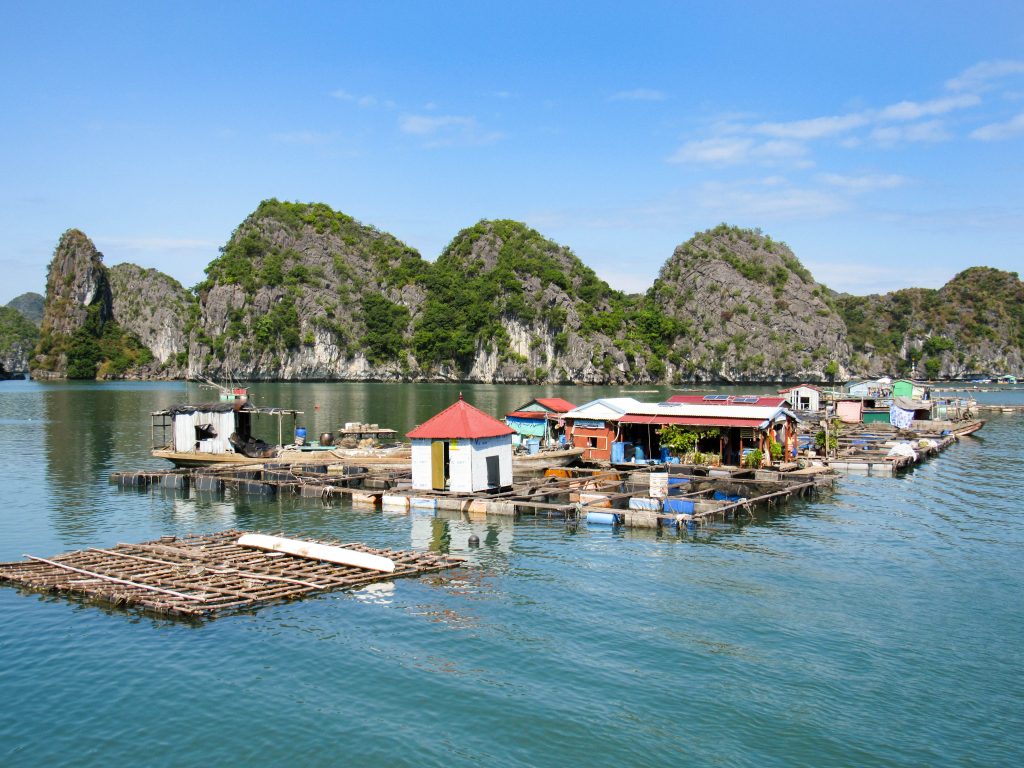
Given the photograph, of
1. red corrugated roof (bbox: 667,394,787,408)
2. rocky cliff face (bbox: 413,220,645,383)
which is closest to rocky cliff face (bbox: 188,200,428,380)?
rocky cliff face (bbox: 413,220,645,383)

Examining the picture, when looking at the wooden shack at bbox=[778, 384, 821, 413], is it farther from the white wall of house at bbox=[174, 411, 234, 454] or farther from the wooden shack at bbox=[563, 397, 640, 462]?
the white wall of house at bbox=[174, 411, 234, 454]

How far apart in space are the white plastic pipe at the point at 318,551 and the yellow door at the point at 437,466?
1040cm

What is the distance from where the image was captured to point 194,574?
869 inches

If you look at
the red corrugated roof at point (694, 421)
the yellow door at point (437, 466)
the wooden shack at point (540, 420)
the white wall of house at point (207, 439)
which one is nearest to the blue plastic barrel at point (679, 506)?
the yellow door at point (437, 466)

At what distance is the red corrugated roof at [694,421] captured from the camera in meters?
41.7

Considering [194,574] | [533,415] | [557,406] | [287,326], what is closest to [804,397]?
[557,406]

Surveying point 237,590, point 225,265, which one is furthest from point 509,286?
point 237,590

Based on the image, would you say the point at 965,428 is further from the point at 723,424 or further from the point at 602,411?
the point at 602,411

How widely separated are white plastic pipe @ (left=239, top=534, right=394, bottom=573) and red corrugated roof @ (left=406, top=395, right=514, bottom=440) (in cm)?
973

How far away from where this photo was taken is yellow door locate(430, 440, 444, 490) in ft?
114

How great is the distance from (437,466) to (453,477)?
0.87m

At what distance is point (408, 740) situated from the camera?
14.0 m

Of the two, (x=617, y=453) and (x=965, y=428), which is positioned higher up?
(x=617, y=453)

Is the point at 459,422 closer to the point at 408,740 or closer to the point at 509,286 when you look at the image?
the point at 408,740
